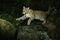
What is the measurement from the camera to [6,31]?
6.18 metres

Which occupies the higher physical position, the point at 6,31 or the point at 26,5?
the point at 26,5

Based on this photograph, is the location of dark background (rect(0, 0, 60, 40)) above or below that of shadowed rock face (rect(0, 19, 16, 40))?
above

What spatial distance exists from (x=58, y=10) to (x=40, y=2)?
1.23 m

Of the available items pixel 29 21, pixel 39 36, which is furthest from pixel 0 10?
pixel 39 36

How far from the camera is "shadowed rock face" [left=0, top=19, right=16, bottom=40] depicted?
6.16 meters

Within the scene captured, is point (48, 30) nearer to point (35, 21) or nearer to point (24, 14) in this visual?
point (35, 21)

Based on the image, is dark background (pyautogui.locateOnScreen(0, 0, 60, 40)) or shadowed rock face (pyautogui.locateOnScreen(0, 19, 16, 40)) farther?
dark background (pyautogui.locateOnScreen(0, 0, 60, 40))

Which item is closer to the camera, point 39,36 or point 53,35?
point 39,36

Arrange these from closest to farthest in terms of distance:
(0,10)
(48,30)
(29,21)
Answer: (48,30), (29,21), (0,10)

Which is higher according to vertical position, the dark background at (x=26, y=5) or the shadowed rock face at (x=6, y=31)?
the dark background at (x=26, y=5)

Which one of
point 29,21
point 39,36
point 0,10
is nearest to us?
point 39,36

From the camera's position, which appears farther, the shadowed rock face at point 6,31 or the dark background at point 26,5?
the dark background at point 26,5

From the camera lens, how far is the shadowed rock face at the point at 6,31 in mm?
6160

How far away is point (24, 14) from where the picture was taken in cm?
870
